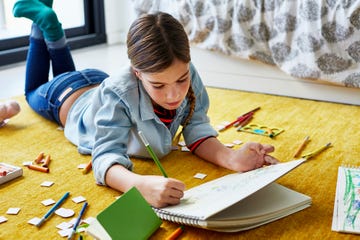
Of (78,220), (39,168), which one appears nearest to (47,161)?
(39,168)

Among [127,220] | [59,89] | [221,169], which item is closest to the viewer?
[127,220]

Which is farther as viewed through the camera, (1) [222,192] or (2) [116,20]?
(2) [116,20]

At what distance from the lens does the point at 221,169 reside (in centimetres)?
133

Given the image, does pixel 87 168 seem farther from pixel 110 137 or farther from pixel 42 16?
pixel 42 16

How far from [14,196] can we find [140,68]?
0.43m

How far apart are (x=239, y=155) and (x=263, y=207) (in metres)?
0.23

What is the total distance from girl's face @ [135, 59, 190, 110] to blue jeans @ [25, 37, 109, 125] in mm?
530

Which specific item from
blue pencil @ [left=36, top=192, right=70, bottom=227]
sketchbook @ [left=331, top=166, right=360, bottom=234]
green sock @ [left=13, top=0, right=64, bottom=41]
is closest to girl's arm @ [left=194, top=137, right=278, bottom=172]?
sketchbook @ [left=331, top=166, right=360, bottom=234]

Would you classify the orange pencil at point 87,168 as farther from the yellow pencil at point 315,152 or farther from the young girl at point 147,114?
the yellow pencil at point 315,152

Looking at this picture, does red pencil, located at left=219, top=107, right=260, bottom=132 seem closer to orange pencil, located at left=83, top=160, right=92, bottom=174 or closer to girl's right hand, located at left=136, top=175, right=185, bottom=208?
orange pencil, located at left=83, top=160, right=92, bottom=174

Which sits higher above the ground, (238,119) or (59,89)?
(59,89)

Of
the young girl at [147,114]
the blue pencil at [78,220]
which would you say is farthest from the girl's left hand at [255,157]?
the blue pencil at [78,220]

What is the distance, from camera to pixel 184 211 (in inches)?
38.4

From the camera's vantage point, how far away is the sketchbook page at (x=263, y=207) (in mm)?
971
